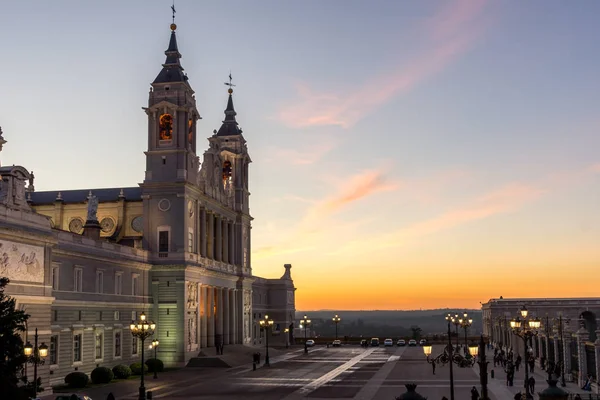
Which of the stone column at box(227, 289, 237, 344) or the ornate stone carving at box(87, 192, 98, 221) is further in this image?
the stone column at box(227, 289, 237, 344)

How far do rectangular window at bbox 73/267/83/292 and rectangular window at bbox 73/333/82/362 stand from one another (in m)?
3.66

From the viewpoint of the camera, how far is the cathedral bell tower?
270 ft

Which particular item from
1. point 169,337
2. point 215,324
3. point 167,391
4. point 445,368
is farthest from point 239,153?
point 167,391

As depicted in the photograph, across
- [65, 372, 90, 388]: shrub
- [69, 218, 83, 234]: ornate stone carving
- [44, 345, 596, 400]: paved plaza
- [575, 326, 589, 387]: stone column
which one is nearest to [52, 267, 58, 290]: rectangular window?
[65, 372, 90, 388]: shrub

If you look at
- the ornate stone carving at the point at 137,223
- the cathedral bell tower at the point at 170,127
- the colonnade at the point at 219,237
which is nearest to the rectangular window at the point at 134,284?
the cathedral bell tower at the point at 170,127

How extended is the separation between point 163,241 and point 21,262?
112ft

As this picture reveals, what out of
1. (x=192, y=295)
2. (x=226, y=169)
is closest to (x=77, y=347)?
(x=192, y=295)

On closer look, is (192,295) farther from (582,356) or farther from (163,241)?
(582,356)

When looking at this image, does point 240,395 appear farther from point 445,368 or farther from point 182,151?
point 182,151

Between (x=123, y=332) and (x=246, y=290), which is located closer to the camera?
(x=123, y=332)

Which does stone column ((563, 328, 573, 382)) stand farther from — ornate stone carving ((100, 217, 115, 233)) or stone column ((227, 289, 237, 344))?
ornate stone carving ((100, 217, 115, 233))

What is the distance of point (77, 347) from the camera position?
6244 centimetres

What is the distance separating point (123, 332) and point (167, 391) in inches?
697

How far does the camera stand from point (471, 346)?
3800 centimetres
